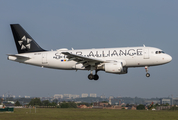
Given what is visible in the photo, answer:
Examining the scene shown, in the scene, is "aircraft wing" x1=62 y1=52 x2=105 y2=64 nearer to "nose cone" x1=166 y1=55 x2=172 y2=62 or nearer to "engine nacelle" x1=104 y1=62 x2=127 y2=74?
"engine nacelle" x1=104 y1=62 x2=127 y2=74

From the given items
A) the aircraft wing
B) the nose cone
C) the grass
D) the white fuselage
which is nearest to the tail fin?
the white fuselage

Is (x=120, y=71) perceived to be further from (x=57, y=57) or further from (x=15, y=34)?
(x=15, y=34)

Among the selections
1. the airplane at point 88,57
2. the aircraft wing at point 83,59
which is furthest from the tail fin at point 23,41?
the aircraft wing at point 83,59

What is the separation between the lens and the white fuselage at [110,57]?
43566 mm

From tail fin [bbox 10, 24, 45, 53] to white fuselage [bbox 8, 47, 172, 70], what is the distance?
5.02 feet

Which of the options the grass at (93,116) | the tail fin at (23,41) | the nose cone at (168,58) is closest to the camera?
the grass at (93,116)

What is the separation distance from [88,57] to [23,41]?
41.1 feet

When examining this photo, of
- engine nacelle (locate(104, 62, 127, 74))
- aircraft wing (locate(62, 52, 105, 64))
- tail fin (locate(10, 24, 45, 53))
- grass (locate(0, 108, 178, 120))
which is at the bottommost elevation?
grass (locate(0, 108, 178, 120))

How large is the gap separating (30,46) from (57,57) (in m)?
5.68

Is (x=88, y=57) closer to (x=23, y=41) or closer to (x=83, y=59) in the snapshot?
(x=83, y=59)

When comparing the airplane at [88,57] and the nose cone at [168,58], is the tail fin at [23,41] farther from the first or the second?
the nose cone at [168,58]

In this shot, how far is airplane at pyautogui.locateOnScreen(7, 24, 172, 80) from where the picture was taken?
43.6m

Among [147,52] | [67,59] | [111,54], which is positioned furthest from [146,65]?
[67,59]

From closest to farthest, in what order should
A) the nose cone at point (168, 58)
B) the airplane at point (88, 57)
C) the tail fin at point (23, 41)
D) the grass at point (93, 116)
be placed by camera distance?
1. the grass at point (93, 116)
2. the airplane at point (88, 57)
3. the nose cone at point (168, 58)
4. the tail fin at point (23, 41)
